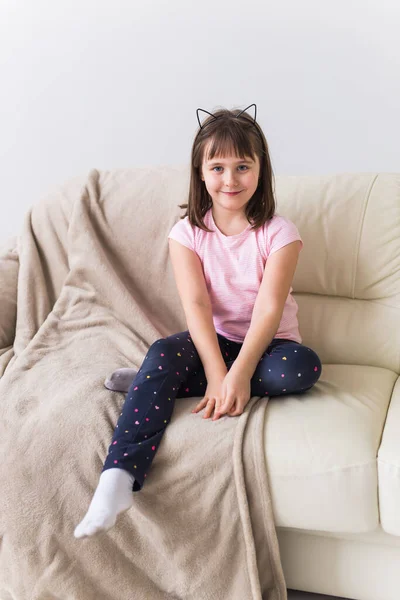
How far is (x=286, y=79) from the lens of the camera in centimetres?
236

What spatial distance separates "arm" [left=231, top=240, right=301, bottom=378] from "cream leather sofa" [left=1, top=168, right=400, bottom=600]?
12 cm

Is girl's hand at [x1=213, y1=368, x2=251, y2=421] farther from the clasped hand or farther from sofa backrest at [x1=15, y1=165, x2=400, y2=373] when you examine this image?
sofa backrest at [x1=15, y1=165, x2=400, y2=373]

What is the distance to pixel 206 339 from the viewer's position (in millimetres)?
1734

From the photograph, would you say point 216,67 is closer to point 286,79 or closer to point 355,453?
point 286,79

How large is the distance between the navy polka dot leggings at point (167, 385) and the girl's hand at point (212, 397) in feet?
0.21

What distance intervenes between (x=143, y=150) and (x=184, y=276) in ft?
2.88

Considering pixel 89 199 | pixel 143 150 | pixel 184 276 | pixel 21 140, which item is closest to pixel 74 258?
pixel 89 199

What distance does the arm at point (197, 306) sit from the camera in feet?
5.60

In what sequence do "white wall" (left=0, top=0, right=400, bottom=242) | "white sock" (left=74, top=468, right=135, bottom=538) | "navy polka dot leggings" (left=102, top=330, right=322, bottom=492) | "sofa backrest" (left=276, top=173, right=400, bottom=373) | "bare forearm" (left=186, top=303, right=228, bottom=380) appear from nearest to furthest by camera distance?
"white sock" (left=74, top=468, right=135, bottom=538)
"navy polka dot leggings" (left=102, top=330, right=322, bottom=492)
"bare forearm" (left=186, top=303, right=228, bottom=380)
"sofa backrest" (left=276, top=173, right=400, bottom=373)
"white wall" (left=0, top=0, right=400, bottom=242)

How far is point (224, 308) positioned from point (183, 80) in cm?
98

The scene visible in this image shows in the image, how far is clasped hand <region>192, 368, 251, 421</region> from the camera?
1566 mm

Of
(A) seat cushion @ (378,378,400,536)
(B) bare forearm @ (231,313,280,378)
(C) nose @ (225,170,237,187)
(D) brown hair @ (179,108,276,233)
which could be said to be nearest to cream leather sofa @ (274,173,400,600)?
(A) seat cushion @ (378,378,400,536)

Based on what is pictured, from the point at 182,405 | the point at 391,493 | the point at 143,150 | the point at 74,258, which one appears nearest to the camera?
the point at 391,493

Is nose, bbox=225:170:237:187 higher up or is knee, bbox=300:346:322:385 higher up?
nose, bbox=225:170:237:187
